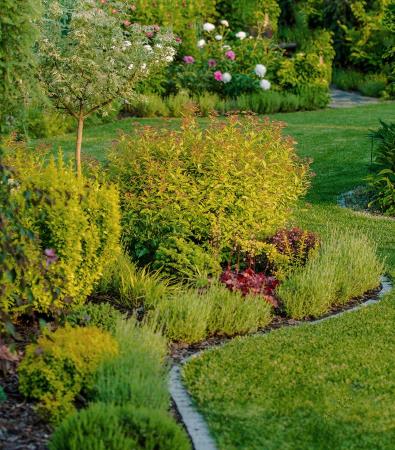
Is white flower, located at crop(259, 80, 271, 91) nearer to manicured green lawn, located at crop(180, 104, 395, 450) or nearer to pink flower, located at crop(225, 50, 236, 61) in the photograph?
pink flower, located at crop(225, 50, 236, 61)

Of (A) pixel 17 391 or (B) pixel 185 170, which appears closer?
(A) pixel 17 391

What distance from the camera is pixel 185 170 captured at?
809 centimetres

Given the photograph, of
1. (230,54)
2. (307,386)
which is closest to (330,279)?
(307,386)

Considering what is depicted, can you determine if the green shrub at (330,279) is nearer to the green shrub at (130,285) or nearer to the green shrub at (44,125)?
the green shrub at (130,285)

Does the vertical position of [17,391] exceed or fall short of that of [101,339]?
it falls short

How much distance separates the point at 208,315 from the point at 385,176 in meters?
5.15

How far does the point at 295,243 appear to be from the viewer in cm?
825

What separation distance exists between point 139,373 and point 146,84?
546 inches

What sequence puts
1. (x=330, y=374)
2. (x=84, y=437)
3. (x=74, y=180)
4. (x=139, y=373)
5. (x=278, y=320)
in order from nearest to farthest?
1. (x=84, y=437)
2. (x=139, y=373)
3. (x=330, y=374)
4. (x=74, y=180)
5. (x=278, y=320)

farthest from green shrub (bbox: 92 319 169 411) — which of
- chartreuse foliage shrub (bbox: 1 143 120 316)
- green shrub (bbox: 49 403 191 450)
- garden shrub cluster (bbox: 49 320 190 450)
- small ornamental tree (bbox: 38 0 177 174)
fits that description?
small ornamental tree (bbox: 38 0 177 174)

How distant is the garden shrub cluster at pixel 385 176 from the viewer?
36.2ft

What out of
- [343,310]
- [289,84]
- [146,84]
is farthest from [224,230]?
[289,84]

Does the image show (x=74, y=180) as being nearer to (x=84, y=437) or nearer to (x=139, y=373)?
(x=139, y=373)

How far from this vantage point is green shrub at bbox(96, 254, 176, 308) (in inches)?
278
